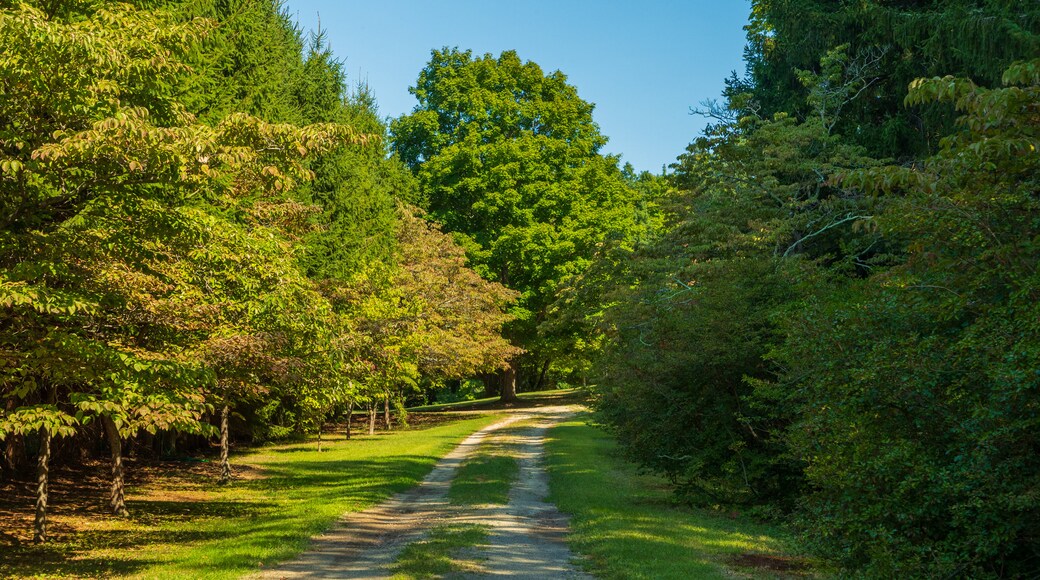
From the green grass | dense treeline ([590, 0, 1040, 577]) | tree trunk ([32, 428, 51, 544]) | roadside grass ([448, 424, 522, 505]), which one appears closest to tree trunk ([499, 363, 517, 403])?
roadside grass ([448, 424, 522, 505])

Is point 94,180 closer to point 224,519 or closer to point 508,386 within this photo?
point 224,519

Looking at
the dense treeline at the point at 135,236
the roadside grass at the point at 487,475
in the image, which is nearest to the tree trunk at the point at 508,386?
the roadside grass at the point at 487,475

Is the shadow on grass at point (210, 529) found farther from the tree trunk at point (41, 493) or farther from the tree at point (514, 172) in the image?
the tree at point (514, 172)

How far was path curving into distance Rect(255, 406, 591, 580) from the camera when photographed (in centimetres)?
1003

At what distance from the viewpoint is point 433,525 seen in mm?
13500

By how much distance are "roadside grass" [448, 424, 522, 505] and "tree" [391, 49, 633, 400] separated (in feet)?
51.4

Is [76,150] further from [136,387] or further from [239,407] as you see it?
[239,407]

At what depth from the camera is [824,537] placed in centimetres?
832

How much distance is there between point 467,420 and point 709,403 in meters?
25.2

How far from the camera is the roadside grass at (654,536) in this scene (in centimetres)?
992

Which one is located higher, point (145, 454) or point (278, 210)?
point (278, 210)

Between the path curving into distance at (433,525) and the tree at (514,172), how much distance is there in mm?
23168

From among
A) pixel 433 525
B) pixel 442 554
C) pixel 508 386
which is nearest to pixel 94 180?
pixel 442 554

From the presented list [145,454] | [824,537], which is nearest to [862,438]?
[824,537]
